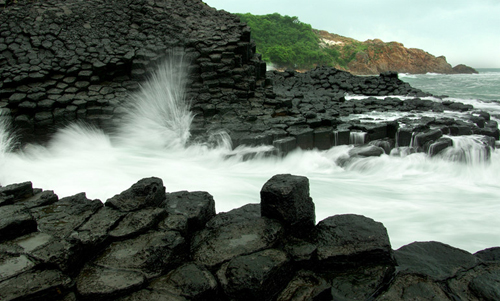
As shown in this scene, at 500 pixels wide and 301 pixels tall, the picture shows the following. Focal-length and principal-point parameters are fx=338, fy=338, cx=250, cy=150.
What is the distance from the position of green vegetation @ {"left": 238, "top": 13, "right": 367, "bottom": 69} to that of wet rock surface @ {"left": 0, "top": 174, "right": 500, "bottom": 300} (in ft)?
115

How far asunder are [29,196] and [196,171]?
286 centimetres

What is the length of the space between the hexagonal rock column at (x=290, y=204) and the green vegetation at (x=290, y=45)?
3493 centimetres

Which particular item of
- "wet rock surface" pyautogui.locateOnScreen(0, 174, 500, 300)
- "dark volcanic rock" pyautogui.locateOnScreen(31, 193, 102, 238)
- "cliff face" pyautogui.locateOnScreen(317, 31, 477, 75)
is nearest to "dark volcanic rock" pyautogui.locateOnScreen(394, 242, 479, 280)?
"wet rock surface" pyautogui.locateOnScreen(0, 174, 500, 300)

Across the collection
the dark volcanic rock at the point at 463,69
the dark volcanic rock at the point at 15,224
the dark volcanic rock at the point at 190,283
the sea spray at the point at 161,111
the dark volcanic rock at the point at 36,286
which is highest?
the dark volcanic rock at the point at 463,69

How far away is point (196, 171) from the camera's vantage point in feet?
20.3

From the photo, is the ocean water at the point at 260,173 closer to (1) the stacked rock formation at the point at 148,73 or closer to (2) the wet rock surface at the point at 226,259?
(1) the stacked rock formation at the point at 148,73

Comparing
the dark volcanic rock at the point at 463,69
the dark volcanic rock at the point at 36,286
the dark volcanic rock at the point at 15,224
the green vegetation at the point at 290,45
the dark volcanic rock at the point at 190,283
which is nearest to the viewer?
the dark volcanic rock at the point at 36,286

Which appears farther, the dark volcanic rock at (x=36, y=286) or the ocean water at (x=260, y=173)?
→ the ocean water at (x=260, y=173)

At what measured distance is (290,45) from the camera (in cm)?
4366

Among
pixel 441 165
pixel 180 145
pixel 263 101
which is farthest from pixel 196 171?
pixel 441 165

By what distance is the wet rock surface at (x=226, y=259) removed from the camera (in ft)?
7.39

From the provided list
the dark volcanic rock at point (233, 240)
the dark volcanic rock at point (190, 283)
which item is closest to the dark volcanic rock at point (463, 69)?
the dark volcanic rock at point (233, 240)

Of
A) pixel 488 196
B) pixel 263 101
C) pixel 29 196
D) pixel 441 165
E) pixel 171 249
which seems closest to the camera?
pixel 171 249

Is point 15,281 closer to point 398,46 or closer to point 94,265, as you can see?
point 94,265
